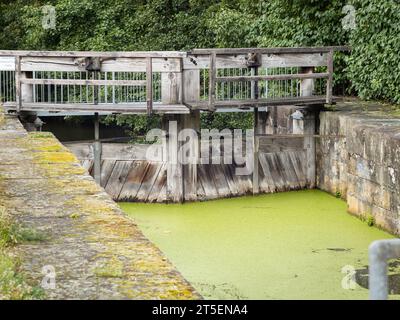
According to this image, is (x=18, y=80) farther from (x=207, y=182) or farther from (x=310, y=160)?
(x=310, y=160)

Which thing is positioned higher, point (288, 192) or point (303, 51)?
point (303, 51)

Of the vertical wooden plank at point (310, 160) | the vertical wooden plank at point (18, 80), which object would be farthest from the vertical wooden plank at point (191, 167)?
the vertical wooden plank at point (18, 80)

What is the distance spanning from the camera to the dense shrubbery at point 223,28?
48.3 ft

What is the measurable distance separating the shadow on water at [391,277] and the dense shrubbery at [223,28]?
16.1 feet

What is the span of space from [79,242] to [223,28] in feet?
48.2

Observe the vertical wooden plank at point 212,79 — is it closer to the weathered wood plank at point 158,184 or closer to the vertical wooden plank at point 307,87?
the weathered wood plank at point 158,184

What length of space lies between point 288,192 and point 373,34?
9.20 ft

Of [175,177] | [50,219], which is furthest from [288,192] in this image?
[50,219]

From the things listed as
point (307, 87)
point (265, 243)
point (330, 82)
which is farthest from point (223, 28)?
point (265, 243)

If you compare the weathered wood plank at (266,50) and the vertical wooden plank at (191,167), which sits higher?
the weathered wood plank at (266,50)

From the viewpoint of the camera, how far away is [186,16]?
21453mm
